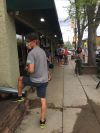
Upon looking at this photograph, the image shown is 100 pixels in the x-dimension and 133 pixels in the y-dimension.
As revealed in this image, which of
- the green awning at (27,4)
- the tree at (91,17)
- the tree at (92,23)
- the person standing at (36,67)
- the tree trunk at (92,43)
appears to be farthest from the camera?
the tree trunk at (92,43)

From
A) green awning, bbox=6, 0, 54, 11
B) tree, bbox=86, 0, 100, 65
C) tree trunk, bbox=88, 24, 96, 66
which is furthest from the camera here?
tree trunk, bbox=88, 24, 96, 66

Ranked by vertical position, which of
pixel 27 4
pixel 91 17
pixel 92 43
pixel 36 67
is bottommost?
pixel 36 67

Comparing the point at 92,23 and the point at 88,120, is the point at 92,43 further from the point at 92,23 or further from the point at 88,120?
the point at 88,120

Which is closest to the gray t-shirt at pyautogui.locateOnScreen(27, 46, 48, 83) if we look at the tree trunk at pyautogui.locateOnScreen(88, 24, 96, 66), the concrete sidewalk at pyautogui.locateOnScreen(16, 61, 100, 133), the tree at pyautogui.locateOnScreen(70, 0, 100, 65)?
the concrete sidewalk at pyautogui.locateOnScreen(16, 61, 100, 133)

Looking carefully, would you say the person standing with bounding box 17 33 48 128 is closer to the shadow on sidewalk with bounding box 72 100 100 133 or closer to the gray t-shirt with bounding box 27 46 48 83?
the gray t-shirt with bounding box 27 46 48 83

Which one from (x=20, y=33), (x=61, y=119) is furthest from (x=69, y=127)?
(x=20, y=33)

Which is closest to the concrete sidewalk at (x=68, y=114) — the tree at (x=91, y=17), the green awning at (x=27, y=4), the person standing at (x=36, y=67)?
the person standing at (x=36, y=67)

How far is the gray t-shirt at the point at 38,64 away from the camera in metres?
6.43

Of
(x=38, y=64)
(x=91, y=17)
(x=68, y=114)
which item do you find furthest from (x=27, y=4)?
(x=91, y=17)

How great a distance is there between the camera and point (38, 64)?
21.3 feet

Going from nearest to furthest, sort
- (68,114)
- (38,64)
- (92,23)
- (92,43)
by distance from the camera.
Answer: (38,64)
(68,114)
(92,23)
(92,43)

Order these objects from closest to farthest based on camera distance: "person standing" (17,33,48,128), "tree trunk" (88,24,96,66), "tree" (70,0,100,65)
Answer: "person standing" (17,33,48,128) → "tree" (70,0,100,65) → "tree trunk" (88,24,96,66)

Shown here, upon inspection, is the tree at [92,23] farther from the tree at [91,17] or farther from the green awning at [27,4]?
the green awning at [27,4]

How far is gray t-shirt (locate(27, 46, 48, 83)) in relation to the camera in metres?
6.43
